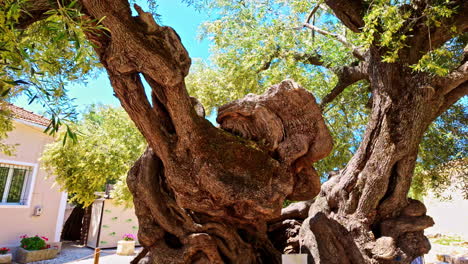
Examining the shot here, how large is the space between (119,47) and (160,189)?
7.29 feet

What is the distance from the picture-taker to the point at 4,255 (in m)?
10.3

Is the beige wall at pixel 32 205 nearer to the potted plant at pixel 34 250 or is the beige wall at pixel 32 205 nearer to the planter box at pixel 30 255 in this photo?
the potted plant at pixel 34 250

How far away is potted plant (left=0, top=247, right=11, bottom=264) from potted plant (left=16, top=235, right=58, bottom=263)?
49 cm

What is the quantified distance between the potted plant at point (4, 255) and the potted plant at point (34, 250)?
0.49 meters

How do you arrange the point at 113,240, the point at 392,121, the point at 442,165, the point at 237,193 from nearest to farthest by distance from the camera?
the point at 237,193, the point at 392,121, the point at 442,165, the point at 113,240

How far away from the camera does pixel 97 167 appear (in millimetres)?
10734

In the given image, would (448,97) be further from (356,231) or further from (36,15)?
(36,15)

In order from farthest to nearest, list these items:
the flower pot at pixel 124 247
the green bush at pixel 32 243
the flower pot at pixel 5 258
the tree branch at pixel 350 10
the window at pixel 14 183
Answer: the flower pot at pixel 124 247
the window at pixel 14 183
the green bush at pixel 32 243
the flower pot at pixel 5 258
the tree branch at pixel 350 10

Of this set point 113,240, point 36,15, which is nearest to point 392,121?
point 36,15

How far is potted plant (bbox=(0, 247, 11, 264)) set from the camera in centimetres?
1020

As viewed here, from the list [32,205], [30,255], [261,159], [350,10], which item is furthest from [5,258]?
[350,10]

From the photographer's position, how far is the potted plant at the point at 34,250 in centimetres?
1102

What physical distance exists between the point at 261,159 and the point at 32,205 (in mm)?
11808

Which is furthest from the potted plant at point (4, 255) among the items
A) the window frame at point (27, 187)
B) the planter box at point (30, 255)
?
the window frame at point (27, 187)
